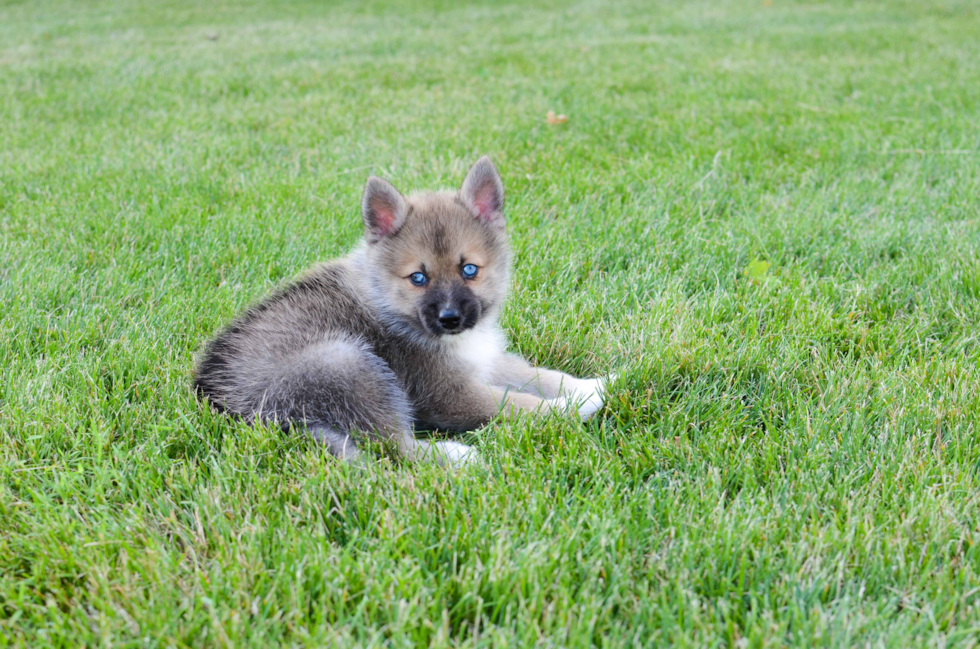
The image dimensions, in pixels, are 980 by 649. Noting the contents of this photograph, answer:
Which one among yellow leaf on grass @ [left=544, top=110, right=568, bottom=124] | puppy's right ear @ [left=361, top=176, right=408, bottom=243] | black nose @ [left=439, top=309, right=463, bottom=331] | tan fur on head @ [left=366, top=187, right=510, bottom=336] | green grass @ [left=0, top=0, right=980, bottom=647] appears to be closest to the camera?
green grass @ [left=0, top=0, right=980, bottom=647]

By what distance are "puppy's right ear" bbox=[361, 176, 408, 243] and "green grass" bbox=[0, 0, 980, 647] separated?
690mm

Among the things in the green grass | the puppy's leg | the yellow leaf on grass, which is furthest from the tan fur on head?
the yellow leaf on grass

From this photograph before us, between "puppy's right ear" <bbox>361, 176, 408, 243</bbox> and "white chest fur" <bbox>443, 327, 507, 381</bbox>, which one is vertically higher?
"puppy's right ear" <bbox>361, 176, 408, 243</bbox>

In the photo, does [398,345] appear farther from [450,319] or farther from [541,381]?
[541,381]

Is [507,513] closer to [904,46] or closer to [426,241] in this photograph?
[426,241]

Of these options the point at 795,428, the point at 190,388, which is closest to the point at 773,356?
the point at 795,428

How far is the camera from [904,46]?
10.0 m

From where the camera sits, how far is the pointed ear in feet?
10.6

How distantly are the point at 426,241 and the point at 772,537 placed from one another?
5.54ft

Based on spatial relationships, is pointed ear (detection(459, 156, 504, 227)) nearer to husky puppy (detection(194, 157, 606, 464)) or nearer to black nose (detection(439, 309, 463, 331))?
husky puppy (detection(194, 157, 606, 464))

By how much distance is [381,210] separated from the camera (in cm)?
322

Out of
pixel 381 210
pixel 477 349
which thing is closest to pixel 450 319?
pixel 477 349

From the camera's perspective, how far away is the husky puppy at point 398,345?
103 inches

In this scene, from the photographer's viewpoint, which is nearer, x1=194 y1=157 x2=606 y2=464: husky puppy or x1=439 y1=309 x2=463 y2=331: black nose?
x1=194 y1=157 x2=606 y2=464: husky puppy
